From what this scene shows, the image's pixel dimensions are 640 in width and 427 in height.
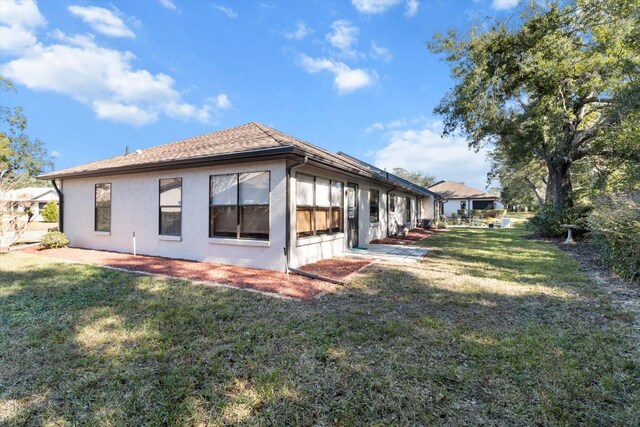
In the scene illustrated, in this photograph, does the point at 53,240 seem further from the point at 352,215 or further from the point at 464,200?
the point at 464,200

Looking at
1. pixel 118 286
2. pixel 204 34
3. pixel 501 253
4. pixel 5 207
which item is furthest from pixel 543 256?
pixel 5 207

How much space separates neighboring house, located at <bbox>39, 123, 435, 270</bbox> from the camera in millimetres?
7238

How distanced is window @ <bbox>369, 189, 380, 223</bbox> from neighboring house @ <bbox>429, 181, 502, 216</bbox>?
3005cm

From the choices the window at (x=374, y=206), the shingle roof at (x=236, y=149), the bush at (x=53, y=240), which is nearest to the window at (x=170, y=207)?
the shingle roof at (x=236, y=149)

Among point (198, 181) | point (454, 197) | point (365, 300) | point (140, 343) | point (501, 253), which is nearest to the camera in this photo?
point (140, 343)

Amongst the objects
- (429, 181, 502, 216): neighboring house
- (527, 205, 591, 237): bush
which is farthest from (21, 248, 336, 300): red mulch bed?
(429, 181, 502, 216): neighboring house

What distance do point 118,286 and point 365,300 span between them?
4.85 metres

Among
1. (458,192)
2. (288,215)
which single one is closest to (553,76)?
(288,215)

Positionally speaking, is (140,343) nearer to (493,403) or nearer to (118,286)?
(118,286)

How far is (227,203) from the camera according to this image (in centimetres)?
789

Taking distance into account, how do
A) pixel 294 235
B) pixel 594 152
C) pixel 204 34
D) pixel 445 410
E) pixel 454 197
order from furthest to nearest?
pixel 454 197, pixel 594 152, pixel 204 34, pixel 294 235, pixel 445 410

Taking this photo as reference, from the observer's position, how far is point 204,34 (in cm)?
1340

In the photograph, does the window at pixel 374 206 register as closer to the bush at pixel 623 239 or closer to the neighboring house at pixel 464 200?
the bush at pixel 623 239

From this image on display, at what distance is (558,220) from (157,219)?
59.6 ft
